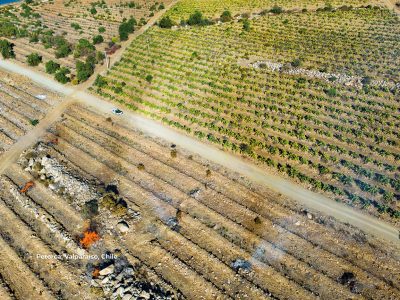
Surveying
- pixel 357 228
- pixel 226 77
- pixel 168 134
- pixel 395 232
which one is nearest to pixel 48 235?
pixel 168 134

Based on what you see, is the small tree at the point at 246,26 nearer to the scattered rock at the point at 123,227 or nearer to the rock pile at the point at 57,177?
the rock pile at the point at 57,177

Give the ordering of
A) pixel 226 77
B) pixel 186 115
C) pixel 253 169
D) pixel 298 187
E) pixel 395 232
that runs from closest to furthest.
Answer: pixel 395 232, pixel 298 187, pixel 253 169, pixel 186 115, pixel 226 77

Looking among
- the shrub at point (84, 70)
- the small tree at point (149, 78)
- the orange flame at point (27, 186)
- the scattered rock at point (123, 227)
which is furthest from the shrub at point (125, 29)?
the scattered rock at point (123, 227)

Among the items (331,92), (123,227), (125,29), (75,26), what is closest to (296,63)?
(331,92)

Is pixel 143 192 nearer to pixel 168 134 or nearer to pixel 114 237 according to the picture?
pixel 114 237

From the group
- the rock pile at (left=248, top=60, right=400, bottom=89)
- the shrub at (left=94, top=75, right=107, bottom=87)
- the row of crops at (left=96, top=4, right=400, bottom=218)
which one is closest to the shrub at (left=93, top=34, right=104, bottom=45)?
the row of crops at (left=96, top=4, right=400, bottom=218)

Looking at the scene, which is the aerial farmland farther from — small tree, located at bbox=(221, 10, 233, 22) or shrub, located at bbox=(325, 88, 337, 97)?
small tree, located at bbox=(221, 10, 233, 22)
